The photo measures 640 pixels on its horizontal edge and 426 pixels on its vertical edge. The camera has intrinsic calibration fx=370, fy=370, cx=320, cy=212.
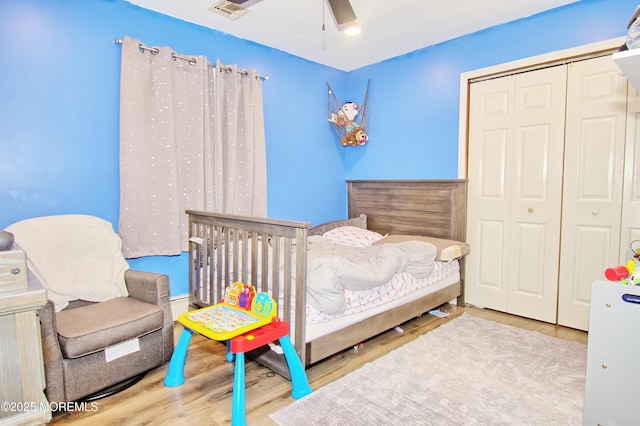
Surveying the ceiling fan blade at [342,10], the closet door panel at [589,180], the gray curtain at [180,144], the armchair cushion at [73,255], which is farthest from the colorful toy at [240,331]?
the closet door panel at [589,180]

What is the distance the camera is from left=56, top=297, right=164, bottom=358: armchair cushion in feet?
5.71

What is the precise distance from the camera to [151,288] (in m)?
2.16

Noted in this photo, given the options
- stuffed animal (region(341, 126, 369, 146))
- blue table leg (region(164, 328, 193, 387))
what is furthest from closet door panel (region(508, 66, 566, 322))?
blue table leg (region(164, 328, 193, 387))

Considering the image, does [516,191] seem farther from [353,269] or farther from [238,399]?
[238,399]

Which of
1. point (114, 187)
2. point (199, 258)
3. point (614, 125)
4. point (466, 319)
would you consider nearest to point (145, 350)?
point (199, 258)

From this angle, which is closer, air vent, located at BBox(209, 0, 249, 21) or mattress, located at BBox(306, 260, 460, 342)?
mattress, located at BBox(306, 260, 460, 342)

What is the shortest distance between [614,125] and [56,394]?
364cm

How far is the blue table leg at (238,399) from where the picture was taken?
1602 mm

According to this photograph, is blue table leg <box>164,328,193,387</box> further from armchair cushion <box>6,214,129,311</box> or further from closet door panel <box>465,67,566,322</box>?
closet door panel <box>465,67,566,322</box>

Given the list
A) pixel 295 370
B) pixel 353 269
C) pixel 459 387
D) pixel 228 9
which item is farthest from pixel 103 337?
pixel 228 9

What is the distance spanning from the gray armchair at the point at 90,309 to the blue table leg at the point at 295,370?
29.9 inches

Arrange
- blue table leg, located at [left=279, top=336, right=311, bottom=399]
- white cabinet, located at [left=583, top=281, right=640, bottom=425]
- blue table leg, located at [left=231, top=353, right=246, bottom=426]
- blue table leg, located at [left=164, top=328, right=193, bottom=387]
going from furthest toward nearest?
blue table leg, located at [left=164, top=328, right=193, bottom=387]
blue table leg, located at [left=279, top=336, right=311, bottom=399]
blue table leg, located at [left=231, top=353, right=246, bottom=426]
white cabinet, located at [left=583, top=281, right=640, bottom=425]

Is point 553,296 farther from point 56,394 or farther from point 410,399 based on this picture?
point 56,394

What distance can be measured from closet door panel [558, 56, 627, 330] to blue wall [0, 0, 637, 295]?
1.09ft
